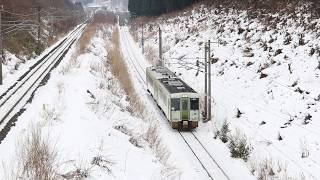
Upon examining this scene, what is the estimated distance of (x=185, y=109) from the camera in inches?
1083

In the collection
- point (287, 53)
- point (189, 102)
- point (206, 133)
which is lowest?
point (206, 133)

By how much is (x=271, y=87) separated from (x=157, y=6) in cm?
7933

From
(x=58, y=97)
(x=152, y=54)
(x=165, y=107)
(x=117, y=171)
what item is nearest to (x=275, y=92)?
(x=165, y=107)

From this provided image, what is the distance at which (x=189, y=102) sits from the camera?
2753cm

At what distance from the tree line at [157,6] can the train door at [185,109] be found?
178 ft

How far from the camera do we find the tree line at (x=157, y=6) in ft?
283

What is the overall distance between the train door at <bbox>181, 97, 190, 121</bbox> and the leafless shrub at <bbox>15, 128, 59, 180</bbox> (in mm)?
15231

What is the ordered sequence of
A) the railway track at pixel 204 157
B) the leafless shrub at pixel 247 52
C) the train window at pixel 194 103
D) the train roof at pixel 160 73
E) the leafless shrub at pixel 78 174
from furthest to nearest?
the leafless shrub at pixel 247 52 → the train roof at pixel 160 73 → the train window at pixel 194 103 → the railway track at pixel 204 157 → the leafless shrub at pixel 78 174

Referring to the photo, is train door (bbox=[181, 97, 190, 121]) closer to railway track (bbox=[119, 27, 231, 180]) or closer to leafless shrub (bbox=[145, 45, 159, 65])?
railway track (bbox=[119, 27, 231, 180])

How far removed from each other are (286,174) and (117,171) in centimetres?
866

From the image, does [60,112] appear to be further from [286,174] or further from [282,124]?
[282,124]

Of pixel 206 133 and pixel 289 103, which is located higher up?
pixel 289 103

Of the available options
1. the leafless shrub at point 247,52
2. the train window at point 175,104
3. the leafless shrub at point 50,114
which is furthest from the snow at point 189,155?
the leafless shrub at point 247,52

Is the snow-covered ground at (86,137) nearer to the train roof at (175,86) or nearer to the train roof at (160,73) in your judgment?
the train roof at (175,86)
